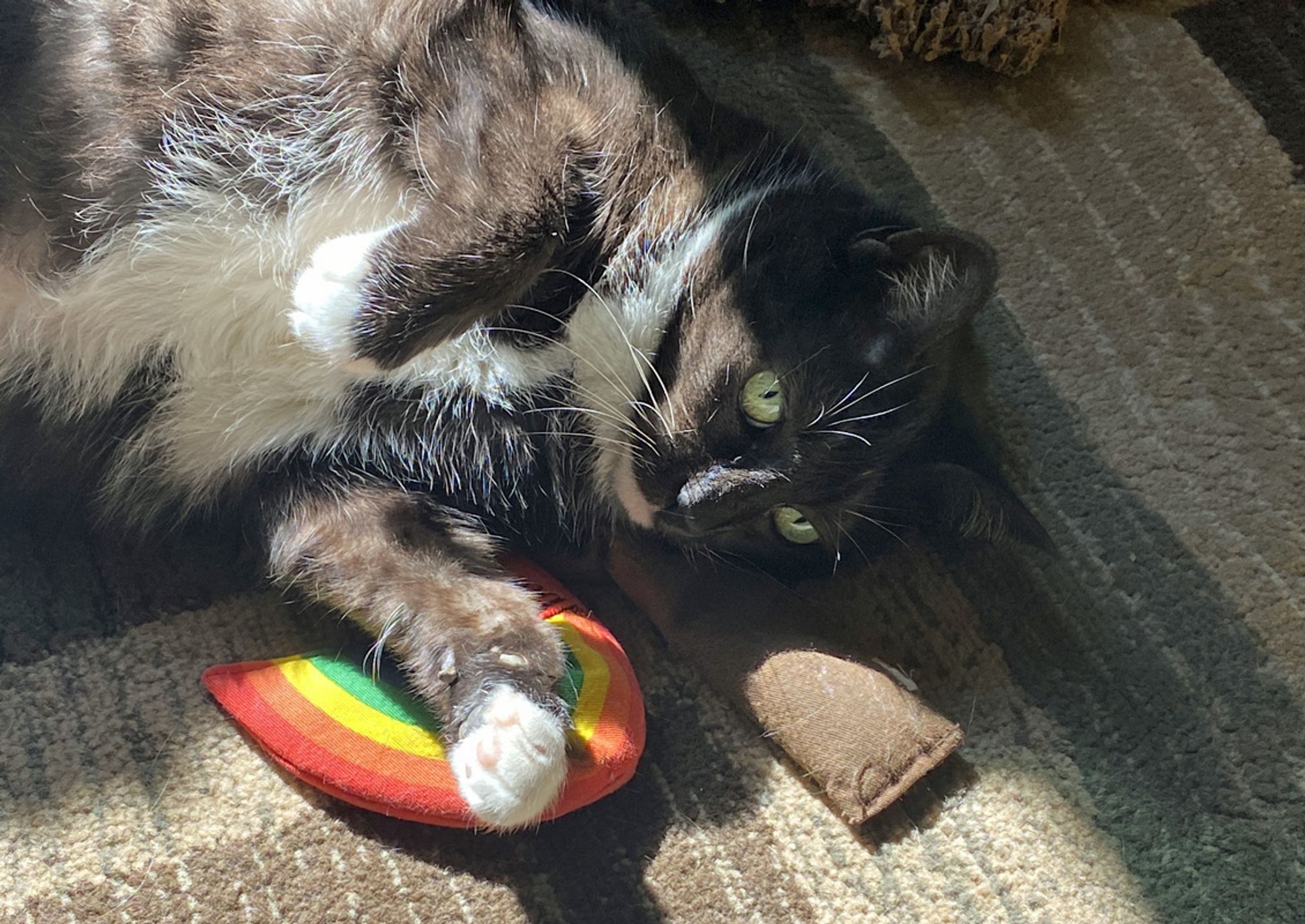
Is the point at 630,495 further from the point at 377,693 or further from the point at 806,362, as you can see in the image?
the point at 377,693

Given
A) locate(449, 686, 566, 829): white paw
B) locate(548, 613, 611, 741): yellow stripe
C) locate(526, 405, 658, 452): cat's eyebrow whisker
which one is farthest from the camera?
locate(526, 405, 658, 452): cat's eyebrow whisker

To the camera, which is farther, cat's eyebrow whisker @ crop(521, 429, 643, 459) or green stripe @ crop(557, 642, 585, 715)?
cat's eyebrow whisker @ crop(521, 429, 643, 459)

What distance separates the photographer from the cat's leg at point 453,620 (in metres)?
1.14

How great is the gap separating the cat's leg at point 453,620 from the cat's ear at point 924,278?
0.55 m

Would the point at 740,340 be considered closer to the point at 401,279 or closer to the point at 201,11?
the point at 401,279

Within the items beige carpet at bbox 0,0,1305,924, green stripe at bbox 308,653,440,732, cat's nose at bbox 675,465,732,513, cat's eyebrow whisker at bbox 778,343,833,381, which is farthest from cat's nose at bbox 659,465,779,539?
green stripe at bbox 308,653,440,732

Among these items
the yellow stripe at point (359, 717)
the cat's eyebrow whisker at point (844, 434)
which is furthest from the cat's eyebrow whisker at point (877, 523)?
the yellow stripe at point (359, 717)

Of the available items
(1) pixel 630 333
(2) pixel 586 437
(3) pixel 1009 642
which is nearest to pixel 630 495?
(2) pixel 586 437

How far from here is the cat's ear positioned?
1217 mm

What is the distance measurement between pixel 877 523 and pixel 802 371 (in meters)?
0.28

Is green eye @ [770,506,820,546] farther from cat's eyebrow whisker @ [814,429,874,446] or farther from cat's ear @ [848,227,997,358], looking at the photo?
cat's ear @ [848,227,997,358]

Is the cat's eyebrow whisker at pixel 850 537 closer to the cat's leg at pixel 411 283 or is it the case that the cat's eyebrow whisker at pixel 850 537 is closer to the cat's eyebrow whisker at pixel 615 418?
the cat's eyebrow whisker at pixel 615 418

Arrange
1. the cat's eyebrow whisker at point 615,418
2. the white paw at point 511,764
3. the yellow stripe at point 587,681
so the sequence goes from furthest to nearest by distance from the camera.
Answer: the cat's eyebrow whisker at point 615,418 → the yellow stripe at point 587,681 → the white paw at point 511,764

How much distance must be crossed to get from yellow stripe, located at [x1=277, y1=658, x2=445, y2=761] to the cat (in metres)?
0.04
